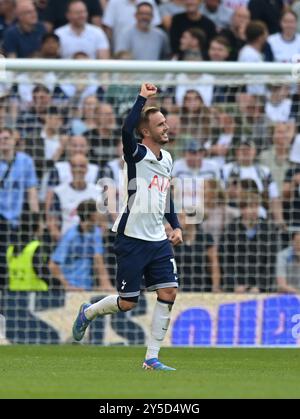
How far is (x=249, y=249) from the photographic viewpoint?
14906 millimetres

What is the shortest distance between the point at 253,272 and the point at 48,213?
285cm

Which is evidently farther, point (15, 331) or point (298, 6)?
point (298, 6)

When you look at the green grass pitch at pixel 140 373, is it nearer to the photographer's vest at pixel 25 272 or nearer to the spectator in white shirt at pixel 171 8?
the photographer's vest at pixel 25 272

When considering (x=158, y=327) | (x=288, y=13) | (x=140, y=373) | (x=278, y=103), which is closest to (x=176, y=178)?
(x=278, y=103)

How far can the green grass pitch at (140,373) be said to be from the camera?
800 cm

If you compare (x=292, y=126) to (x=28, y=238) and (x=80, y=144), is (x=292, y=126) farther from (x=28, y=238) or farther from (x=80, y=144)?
(x=28, y=238)

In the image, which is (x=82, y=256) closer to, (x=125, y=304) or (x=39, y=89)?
(x=39, y=89)

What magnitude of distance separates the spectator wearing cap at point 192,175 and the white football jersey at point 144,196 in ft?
15.0

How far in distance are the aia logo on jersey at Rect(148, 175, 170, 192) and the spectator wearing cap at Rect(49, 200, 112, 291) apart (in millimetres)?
4255

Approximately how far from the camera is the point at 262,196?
48.7ft

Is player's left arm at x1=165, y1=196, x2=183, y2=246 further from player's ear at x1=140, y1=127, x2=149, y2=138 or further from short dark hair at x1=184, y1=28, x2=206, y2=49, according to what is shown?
short dark hair at x1=184, y1=28, x2=206, y2=49

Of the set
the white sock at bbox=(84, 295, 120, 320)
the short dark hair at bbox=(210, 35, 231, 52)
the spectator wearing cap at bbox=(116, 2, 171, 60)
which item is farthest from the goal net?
the white sock at bbox=(84, 295, 120, 320)

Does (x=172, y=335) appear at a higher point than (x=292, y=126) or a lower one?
lower

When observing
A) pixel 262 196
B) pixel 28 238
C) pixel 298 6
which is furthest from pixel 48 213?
pixel 298 6
